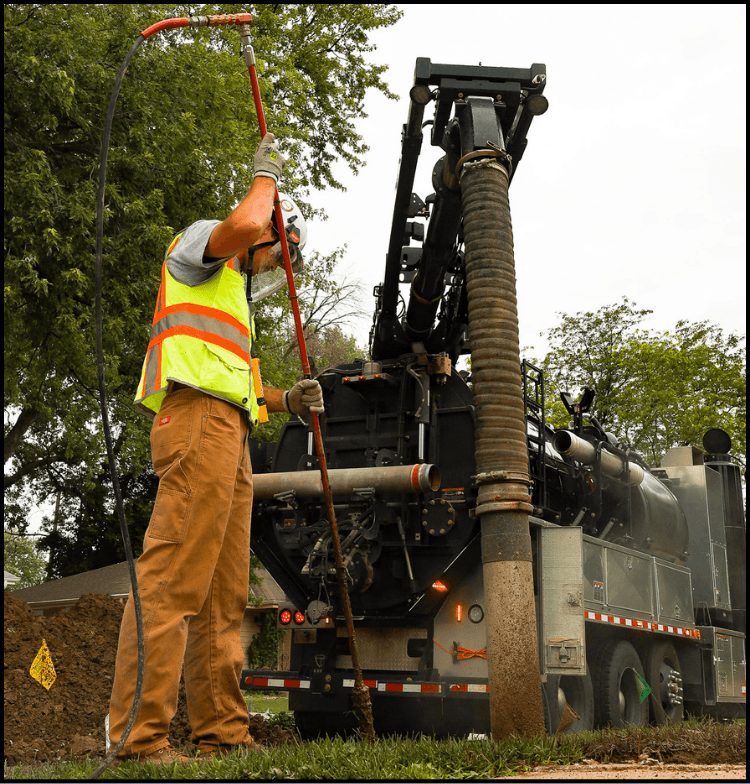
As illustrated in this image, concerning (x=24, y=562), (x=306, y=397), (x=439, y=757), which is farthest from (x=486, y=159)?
(x=24, y=562)

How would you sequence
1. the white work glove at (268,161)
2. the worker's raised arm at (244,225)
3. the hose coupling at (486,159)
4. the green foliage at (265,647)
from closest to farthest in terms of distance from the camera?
1. the worker's raised arm at (244,225)
2. the white work glove at (268,161)
3. the hose coupling at (486,159)
4. the green foliage at (265,647)

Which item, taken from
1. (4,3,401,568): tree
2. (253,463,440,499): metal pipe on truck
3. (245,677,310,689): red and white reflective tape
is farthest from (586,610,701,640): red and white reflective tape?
(4,3,401,568): tree

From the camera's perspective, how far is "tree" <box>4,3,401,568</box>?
1014cm

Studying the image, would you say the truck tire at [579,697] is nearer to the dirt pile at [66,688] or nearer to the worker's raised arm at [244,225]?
the dirt pile at [66,688]

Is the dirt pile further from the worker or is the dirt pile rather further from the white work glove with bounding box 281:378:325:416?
the white work glove with bounding box 281:378:325:416

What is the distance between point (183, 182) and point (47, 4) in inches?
102

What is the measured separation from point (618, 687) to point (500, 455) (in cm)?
337

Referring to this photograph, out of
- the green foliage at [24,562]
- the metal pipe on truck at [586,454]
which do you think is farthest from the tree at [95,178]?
the green foliage at [24,562]

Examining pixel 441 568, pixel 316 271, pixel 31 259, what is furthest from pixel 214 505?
pixel 316 271

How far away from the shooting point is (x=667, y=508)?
1009 cm

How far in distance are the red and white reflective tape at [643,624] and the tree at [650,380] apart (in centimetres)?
1556

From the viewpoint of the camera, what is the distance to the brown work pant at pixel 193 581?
11.3 feet

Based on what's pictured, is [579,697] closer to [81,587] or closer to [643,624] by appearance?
[643,624]

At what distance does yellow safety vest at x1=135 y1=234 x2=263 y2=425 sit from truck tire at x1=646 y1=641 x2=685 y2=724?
6328mm
